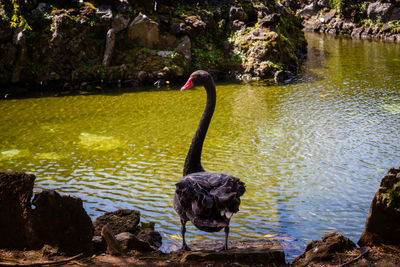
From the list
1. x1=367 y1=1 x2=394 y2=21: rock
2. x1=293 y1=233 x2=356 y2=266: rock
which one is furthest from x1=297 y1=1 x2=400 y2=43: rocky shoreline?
x1=293 y1=233 x2=356 y2=266: rock

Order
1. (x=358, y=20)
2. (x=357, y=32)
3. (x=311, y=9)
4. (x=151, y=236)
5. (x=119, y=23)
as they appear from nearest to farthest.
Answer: (x=151, y=236), (x=119, y=23), (x=357, y=32), (x=358, y=20), (x=311, y=9)

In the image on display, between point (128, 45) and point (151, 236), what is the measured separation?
10699mm

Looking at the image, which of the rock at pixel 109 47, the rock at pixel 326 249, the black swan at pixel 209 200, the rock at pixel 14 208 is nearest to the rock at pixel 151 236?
the black swan at pixel 209 200

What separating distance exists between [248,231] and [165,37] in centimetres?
1075

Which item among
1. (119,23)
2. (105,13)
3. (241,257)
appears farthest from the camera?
(119,23)

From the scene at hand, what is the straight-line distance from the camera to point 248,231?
465 centimetres

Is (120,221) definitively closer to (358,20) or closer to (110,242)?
(110,242)

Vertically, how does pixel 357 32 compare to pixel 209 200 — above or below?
above

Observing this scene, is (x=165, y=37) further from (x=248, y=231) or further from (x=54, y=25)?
(x=248, y=231)

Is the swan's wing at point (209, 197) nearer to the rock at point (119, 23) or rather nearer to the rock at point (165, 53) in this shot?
the rock at point (165, 53)

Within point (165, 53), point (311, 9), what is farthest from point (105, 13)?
point (311, 9)

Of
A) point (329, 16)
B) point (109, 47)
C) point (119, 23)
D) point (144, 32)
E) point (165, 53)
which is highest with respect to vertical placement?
point (329, 16)

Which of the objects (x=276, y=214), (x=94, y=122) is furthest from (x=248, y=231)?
(x=94, y=122)

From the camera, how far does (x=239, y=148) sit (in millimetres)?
7430
